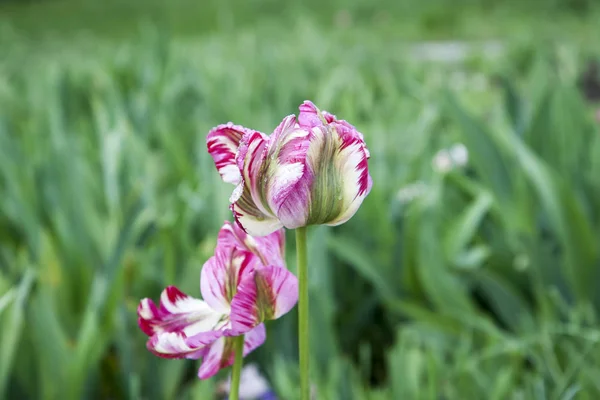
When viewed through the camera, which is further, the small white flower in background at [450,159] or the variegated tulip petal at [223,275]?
the small white flower in background at [450,159]

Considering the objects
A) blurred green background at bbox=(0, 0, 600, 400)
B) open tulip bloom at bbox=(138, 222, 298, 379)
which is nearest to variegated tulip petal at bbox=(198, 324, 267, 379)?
open tulip bloom at bbox=(138, 222, 298, 379)

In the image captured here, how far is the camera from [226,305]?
0.37 m

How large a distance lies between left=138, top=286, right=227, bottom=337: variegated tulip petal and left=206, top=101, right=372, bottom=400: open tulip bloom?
6cm

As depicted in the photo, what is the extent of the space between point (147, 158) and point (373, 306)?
536 mm

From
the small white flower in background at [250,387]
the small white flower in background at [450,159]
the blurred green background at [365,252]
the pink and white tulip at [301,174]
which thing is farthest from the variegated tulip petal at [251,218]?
the small white flower in background at [450,159]

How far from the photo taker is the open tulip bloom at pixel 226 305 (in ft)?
1.14

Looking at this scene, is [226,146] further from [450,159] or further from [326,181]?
[450,159]

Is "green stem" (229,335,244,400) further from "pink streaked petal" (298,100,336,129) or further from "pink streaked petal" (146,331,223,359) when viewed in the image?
"pink streaked petal" (298,100,336,129)

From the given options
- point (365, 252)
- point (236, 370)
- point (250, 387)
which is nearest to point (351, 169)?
point (236, 370)

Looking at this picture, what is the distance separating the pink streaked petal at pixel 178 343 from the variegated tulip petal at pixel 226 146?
0.08 meters

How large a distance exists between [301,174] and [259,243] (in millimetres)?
68

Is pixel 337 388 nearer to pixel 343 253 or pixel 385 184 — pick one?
pixel 343 253

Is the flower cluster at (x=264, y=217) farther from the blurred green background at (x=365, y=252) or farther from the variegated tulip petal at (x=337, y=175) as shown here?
the blurred green background at (x=365, y=252)

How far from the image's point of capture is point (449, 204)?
1363 millimetres
